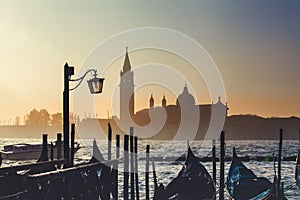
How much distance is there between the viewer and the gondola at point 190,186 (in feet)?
49.5

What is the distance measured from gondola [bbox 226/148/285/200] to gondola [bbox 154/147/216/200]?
0.97m

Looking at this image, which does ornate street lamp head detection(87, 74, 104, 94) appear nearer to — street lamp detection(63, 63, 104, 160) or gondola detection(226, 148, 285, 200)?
street lamp detection(63, 63, 104, 160)

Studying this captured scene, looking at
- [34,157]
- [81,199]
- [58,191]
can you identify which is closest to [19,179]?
[58,191]

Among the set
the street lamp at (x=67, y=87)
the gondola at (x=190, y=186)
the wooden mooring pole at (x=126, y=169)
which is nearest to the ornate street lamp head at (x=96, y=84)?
the street lamp at (x=67, y=87)

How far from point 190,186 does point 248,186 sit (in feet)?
6.95

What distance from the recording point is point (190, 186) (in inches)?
661

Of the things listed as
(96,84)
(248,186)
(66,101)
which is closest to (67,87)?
A: (66,101)

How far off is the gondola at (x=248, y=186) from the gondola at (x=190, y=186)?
97cm

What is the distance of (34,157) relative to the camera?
175 ft

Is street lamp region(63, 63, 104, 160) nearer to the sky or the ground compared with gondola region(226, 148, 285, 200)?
nearer to the sky

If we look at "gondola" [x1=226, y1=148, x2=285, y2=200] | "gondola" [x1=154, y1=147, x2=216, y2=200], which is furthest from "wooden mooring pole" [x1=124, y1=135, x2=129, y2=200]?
"gondola" [x1=226, y1=148, x2=285, y2=200]

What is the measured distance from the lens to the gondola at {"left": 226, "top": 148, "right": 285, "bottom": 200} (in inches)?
658

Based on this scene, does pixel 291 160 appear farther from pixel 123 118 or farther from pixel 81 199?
pixel 81 199

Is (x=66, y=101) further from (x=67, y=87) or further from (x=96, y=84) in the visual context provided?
(x=96, y=84)
